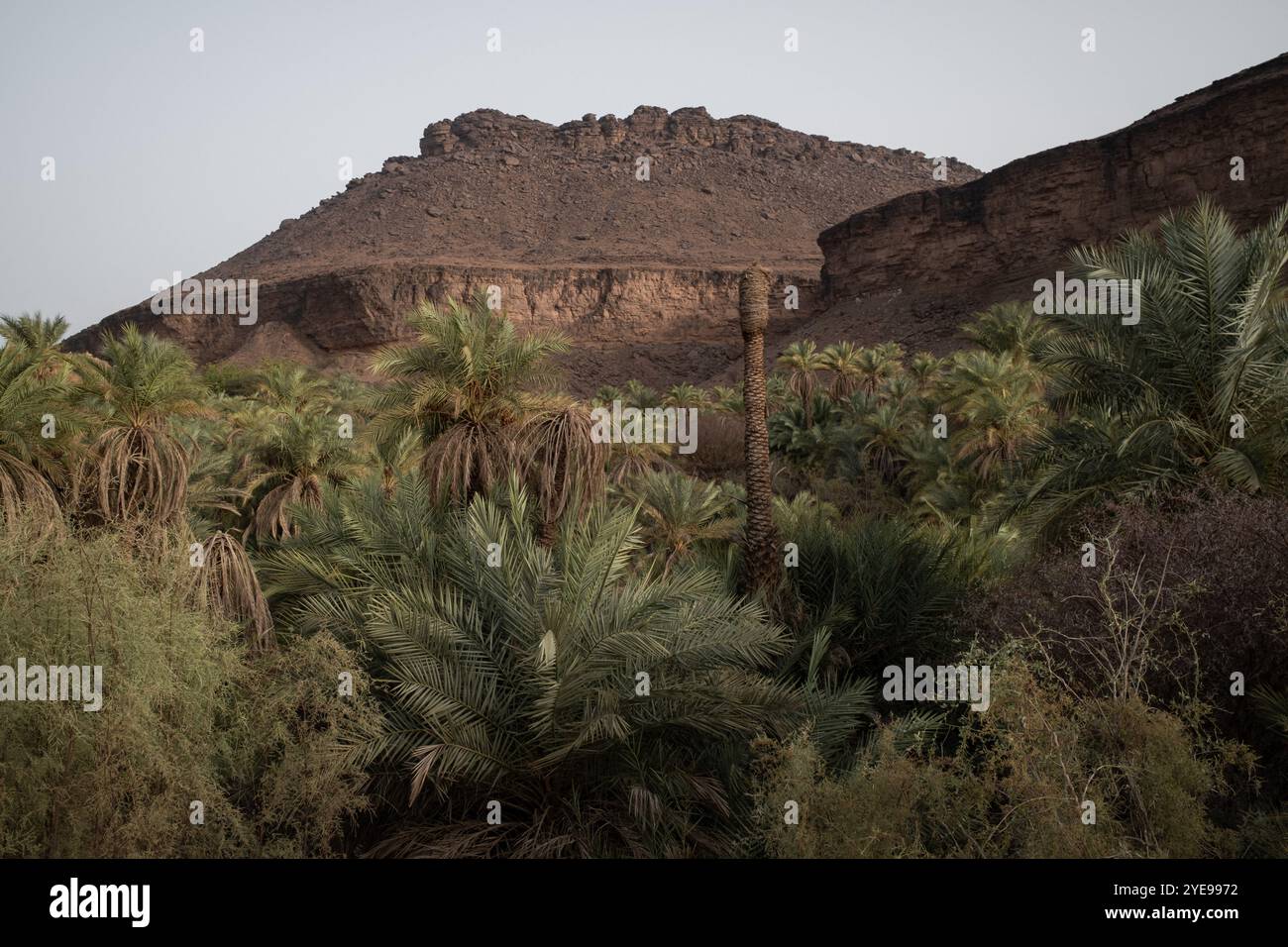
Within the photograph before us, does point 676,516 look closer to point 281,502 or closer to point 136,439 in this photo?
point 281,502

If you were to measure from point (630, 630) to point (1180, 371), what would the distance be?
706 cm

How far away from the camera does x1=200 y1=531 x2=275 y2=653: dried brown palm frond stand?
1030cm

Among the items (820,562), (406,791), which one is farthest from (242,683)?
(820,562)

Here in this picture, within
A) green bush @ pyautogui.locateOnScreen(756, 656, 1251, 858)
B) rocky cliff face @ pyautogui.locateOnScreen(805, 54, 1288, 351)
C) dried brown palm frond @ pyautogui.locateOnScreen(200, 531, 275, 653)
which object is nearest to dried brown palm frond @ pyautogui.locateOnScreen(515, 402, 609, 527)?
dried brown palm frond @ pyautogui.locateOnScreen(200, 531, 275, 653)

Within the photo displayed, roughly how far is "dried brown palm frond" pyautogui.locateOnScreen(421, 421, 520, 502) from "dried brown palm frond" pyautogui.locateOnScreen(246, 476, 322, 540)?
5882 mm

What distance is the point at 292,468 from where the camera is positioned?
62.1ft

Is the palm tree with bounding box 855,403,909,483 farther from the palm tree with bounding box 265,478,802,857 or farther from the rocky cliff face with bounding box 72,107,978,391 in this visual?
the rocky cliff face with bounding box 72,107,978,391

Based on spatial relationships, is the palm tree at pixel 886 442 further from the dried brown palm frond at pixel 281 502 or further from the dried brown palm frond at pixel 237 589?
the dried brown palm frond at pixel 237 589

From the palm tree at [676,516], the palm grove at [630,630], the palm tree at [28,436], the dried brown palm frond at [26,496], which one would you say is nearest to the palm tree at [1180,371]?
the palm grove at [630,630]

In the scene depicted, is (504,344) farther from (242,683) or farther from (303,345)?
(303,345)

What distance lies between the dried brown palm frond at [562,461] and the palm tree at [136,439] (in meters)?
3.99

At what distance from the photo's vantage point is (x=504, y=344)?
43.9 feet

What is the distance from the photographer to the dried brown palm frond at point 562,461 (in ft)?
41.4
